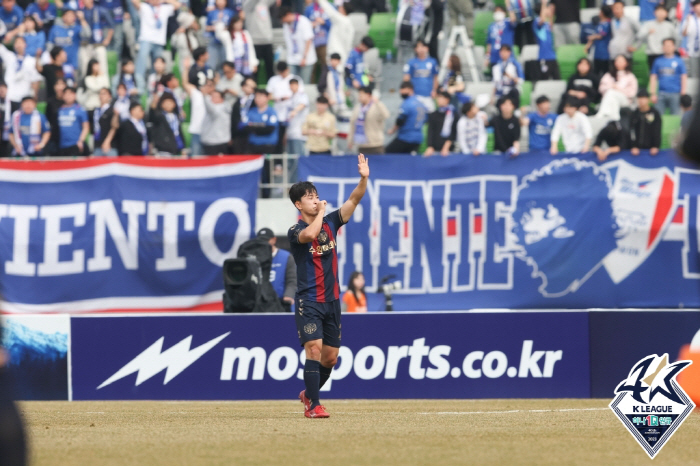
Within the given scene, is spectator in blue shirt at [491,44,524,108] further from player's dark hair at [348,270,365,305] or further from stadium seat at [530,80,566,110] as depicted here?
player's dark hair at [348,270,365,305]

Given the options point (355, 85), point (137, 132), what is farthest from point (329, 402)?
point (355, 85)

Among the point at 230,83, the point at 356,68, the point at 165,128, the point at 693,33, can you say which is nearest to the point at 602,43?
the point at 693,33

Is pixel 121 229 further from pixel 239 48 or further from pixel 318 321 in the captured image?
pixel 318 321

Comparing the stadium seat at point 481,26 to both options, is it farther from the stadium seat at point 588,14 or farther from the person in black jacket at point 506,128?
the person in black jacket at point 506,128

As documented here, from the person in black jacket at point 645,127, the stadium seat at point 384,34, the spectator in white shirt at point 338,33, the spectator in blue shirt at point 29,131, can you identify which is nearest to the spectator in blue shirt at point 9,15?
the spectator in blue shirt at point 29,131

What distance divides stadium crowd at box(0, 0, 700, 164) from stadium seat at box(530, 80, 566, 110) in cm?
12

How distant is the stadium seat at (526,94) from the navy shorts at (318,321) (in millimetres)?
11072

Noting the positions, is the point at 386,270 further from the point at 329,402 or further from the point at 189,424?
the point at 189,424

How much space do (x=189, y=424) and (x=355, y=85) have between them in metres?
11.9

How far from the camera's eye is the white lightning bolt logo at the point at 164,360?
14664mm

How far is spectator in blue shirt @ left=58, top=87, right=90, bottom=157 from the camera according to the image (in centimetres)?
1892

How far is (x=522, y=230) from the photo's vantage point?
17203mm

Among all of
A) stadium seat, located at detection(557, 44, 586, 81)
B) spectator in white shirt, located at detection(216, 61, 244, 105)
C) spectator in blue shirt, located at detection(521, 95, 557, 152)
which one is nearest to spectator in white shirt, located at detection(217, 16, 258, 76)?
spectator in white shirt, located at detection(216, 61, 244, 105)

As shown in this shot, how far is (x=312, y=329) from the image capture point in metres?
9.78
